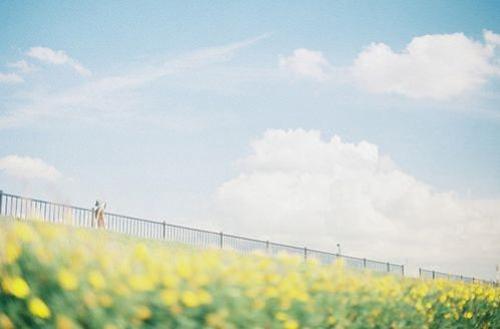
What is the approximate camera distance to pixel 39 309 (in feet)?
10.8

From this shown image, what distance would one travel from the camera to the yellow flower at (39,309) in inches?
130

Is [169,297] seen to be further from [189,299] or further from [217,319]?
[217,319]

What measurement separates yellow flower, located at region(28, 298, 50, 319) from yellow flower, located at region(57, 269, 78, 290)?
16cm

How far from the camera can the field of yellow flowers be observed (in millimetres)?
3400

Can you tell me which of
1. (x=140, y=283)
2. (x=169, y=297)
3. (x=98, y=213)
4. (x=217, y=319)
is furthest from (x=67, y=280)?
(x=98, y=213)

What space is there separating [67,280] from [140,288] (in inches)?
17.9

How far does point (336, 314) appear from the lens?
541cm

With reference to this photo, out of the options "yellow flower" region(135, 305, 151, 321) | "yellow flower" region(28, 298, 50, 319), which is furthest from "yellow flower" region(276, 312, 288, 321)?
"yellow flower" region(28, 298, 50, 319)

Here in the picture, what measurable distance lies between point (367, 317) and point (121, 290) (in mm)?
3522

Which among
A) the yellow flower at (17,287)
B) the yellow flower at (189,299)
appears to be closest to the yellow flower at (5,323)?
the yellow flower at (17,287)

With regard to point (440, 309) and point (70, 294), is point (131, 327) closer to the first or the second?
point (70, 294)

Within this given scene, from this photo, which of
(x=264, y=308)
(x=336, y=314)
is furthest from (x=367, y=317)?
(x=264, y=308)

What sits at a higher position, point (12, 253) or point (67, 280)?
point (12, 253)

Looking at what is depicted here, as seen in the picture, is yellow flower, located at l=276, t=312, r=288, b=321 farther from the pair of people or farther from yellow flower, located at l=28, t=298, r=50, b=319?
the pair of people
